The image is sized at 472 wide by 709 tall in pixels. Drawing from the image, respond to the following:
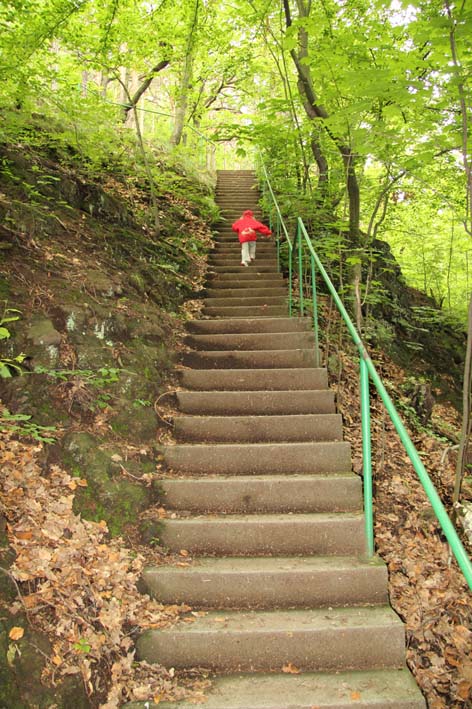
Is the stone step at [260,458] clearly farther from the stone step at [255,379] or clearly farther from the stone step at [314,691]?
the stone step at [314,691]

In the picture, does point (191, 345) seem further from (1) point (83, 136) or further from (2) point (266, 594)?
(1) point (83, 136)

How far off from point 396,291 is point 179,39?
6391mm

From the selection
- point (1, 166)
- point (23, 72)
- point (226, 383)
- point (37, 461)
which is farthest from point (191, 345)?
point (23, 72)

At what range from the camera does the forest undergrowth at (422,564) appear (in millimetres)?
2484

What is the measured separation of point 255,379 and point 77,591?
2520mm

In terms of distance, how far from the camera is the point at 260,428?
3859 mm

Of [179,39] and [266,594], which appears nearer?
[266,594]

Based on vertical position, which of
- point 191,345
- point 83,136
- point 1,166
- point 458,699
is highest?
point 83,136

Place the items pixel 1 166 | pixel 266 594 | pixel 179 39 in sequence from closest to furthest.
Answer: pixel 266 594 → pixel 1 166 → pixel 179 39

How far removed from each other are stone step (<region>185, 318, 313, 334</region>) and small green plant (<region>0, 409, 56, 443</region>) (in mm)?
2743

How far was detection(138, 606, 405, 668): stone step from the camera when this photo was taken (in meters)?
2.47

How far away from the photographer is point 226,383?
447cm

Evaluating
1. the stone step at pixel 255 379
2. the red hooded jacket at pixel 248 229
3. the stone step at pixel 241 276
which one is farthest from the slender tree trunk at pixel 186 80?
the stone step at pixel 255 379

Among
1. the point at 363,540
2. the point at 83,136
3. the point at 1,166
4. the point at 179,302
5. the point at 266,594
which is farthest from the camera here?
the point at 83,136
